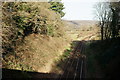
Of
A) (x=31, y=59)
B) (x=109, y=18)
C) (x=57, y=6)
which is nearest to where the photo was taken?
(x=31, y=59)

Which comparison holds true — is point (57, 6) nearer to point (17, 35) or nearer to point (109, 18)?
point (109, 18)

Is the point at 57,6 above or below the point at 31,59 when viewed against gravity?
above

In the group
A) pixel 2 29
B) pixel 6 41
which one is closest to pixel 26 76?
pixel 6 41

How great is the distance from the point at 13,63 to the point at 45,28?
9.43 meters

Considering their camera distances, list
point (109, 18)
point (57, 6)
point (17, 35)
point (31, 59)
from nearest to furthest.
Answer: point (17, 35)
point (31, 59)
point (109, 18)
point (57, 6)

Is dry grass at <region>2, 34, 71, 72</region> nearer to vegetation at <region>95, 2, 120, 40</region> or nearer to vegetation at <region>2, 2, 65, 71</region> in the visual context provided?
vegetation at <region>2, 2, 65, 71</region>

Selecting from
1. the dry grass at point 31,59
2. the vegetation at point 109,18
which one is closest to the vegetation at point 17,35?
the dry grass at point 31,59

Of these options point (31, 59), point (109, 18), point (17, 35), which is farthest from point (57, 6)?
point (31, 59)

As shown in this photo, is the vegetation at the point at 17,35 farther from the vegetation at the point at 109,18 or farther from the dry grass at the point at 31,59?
the vegetation at the point at 109,18

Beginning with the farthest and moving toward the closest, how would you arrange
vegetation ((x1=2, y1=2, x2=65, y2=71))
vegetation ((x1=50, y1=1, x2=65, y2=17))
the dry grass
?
vegetation ((x1=50, y1=1, x2=65, y2=17))
the dry grass
vegetation ((x1=2, y1=2, x2=65, y2=71))

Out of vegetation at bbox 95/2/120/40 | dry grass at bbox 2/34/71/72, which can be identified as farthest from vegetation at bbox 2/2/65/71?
vegetation at bbox 95/2/120/40

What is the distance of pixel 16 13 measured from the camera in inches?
550

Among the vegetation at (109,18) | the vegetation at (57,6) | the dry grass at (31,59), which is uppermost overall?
the vegetation at (57,6)

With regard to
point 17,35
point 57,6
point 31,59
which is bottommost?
point 31,59
